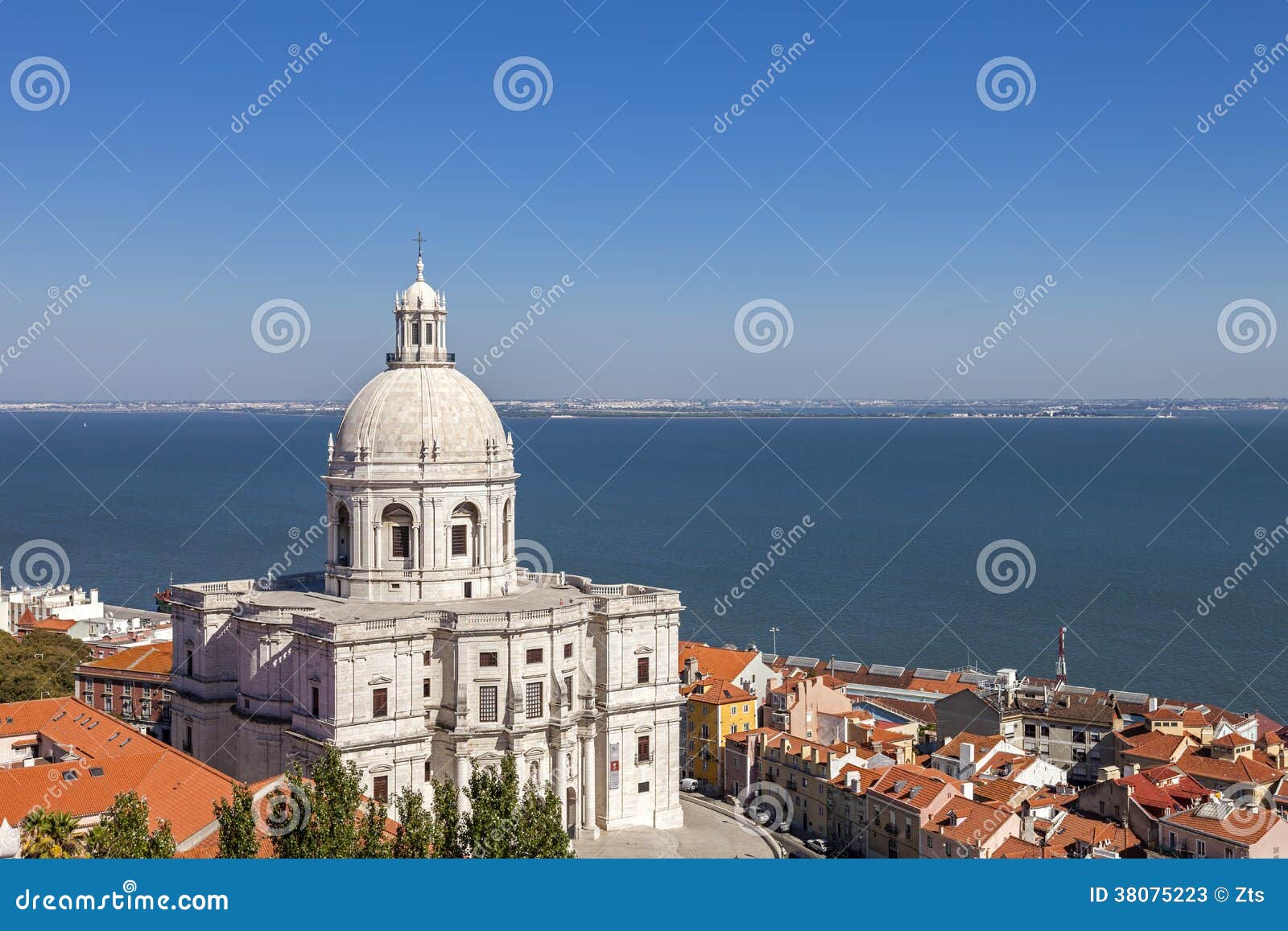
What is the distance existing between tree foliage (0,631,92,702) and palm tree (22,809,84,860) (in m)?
27.9

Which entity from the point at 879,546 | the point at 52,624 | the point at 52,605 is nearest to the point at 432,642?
the point at 52,624

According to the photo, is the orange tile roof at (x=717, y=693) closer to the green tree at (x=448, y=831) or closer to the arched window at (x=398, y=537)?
the arched window at (x=398, y=537)

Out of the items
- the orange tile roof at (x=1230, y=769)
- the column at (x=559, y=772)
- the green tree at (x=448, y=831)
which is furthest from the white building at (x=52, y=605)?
the orange tile roof at (x=1230, y=769)

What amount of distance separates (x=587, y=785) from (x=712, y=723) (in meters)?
11.1

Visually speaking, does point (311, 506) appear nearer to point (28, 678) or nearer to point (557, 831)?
point (28, 678)

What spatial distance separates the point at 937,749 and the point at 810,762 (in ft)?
21.3

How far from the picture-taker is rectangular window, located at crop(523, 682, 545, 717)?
37656 millimetres

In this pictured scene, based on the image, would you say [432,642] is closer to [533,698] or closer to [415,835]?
[533,698]

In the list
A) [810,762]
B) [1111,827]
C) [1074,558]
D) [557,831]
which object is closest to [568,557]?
[1074,558]

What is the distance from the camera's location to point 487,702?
37250mm

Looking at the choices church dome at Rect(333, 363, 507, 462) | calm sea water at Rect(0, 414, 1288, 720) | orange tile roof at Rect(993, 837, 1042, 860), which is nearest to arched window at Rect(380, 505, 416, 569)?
church dome at Rect(333, 363, 507, 462)

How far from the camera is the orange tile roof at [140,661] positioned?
53594mm

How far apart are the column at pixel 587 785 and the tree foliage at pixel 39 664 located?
23.1 metres

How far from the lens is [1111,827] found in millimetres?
38188
